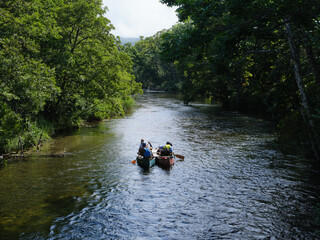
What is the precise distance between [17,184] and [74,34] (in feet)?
59.2

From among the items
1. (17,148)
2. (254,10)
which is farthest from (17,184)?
(254,10)

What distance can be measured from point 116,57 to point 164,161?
14873 millimetres

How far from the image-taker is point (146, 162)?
16188 mm

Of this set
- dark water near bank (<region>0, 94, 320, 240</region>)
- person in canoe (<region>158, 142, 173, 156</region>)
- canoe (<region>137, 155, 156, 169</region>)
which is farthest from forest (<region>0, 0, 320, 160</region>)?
canoe (<region>137, 155, 156, 169</region>)

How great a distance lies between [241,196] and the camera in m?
12.0

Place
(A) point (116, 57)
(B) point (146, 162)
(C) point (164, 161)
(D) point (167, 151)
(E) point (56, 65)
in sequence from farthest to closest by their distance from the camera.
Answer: (A) point (116, 57) → (E) point (56, 65) → (D) point (167, 151) → (C) point (164, 161) → (B) point (146, 162)

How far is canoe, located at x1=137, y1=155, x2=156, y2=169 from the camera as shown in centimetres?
1620

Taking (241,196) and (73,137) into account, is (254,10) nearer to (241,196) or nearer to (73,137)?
(241,196)


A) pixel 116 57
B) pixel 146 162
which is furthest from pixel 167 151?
pixel 116 57

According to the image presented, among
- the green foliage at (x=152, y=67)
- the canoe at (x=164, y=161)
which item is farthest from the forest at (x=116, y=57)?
the green foliage at (x=152, y=67)

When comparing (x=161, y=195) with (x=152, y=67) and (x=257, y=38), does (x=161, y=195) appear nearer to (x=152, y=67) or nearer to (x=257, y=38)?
(x=257, y=38)

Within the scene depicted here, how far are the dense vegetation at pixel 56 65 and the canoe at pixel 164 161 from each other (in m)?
8.05

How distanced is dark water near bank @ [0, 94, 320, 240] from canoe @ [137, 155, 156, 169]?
41 centimetres

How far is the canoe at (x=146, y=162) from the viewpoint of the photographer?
1620 cm
